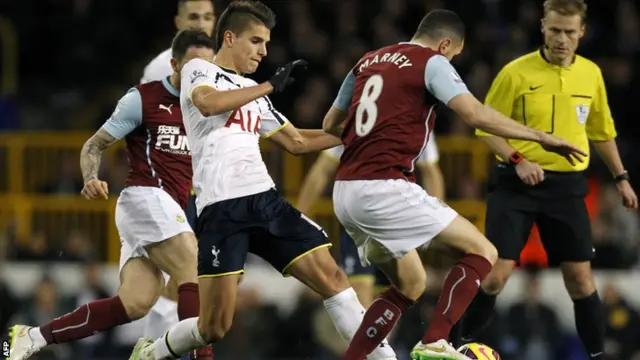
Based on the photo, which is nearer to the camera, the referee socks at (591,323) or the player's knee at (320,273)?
the player's knee at (320,273)

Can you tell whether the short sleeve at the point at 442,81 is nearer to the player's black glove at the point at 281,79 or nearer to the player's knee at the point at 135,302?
the player's black glove at the point at 281,79

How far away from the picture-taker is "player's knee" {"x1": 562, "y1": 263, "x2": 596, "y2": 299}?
1002cm

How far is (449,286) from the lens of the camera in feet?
28.0

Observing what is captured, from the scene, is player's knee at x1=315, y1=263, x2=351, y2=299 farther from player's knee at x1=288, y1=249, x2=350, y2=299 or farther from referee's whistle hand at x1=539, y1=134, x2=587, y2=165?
referee's whistle hand at x1=539, y1=134, x2=587, y2=165

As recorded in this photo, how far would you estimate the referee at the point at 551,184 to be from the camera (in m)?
9.95

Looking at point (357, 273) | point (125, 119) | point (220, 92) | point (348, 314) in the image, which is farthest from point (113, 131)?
point (357, 273)

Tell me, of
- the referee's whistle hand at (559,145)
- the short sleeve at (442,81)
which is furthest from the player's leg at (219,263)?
the referee's whistle hand at (559,145)

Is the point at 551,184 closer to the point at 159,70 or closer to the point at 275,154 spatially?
the point at 159,70

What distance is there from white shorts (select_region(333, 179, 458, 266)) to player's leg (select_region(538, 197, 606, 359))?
165 centimetres

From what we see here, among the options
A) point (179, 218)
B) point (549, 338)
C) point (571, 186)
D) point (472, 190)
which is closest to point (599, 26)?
point (472, 190)

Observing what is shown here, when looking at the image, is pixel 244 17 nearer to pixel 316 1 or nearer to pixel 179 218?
pixel 179 218

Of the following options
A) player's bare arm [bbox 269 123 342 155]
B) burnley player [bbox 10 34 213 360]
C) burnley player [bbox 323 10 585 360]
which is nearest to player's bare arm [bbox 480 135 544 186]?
burnley player [bbox 323 10 585 360]

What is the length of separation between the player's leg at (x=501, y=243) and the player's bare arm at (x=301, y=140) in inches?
58.3

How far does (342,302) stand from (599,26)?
10.1m
